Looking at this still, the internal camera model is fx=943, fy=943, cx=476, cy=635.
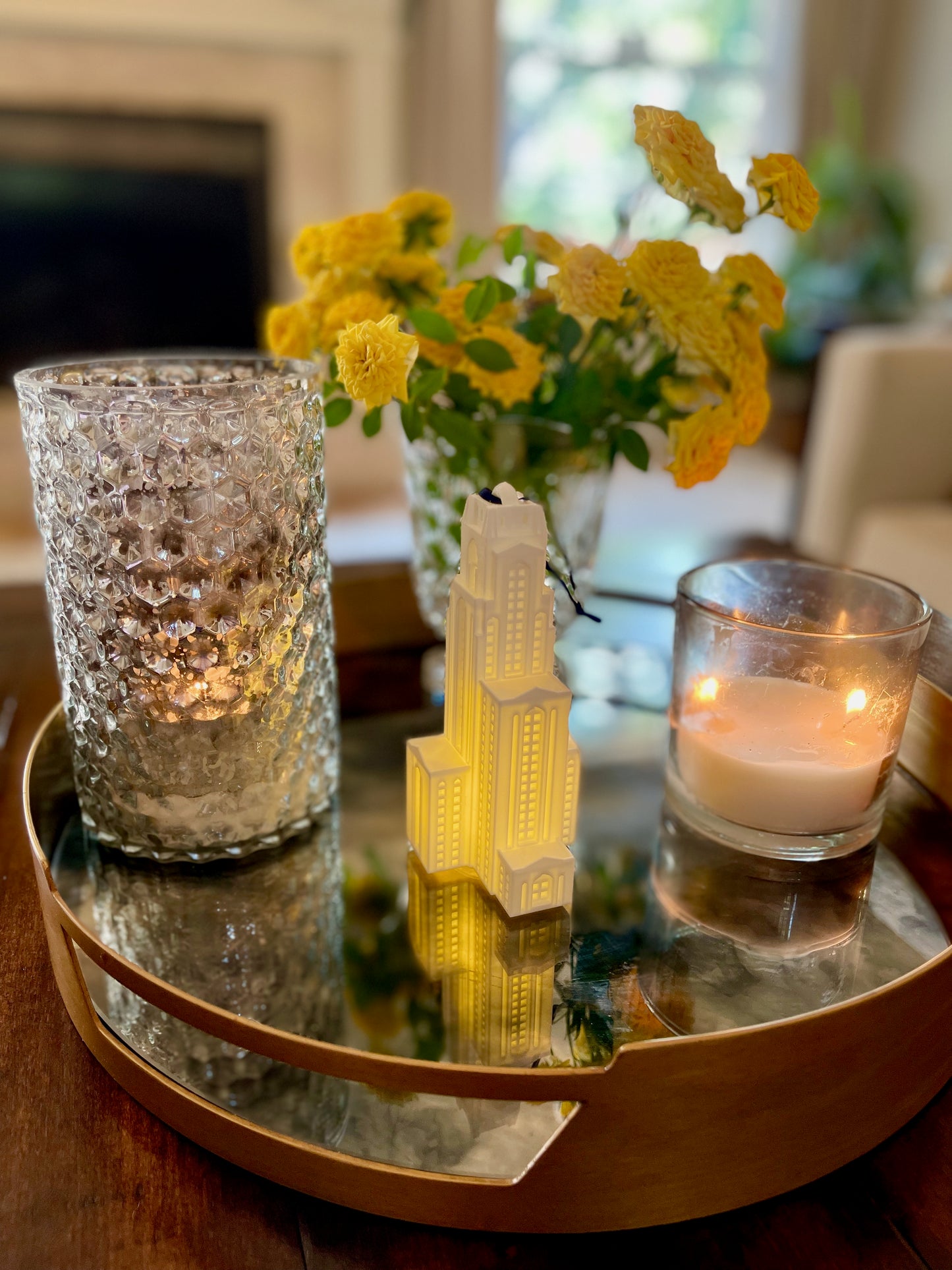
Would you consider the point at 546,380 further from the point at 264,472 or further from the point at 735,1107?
the point at 735,1107

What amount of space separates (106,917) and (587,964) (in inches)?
10.7

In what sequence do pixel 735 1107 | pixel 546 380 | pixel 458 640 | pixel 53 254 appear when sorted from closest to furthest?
pixel 735 1107
pixel 458 640
pixel 546 380
pixel 53 254

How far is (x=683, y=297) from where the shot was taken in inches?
22.9

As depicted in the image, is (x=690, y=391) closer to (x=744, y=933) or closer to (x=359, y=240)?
(x=359, y=240)

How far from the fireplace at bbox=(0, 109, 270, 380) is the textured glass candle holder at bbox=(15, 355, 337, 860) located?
239 cm

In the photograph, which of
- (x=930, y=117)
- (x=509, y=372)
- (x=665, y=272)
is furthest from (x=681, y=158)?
(x=930, y=117)

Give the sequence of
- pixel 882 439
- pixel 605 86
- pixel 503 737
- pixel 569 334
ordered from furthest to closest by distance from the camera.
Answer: pixel 605 86
pixel 882 439
pixel 569 334
pixel 503 737

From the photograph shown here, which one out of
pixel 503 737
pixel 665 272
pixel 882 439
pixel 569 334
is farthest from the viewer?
pixel 882 439

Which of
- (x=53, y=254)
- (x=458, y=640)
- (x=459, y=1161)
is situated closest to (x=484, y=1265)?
(x=459, y=1161)

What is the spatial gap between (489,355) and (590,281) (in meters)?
0.08

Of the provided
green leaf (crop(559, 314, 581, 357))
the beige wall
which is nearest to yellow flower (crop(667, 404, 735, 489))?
green leaf (crop(559, 314, 581, 357))

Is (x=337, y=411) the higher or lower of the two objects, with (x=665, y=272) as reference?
lower

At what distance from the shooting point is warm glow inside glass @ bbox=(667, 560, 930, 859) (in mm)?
531

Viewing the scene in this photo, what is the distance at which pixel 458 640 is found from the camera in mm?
488
